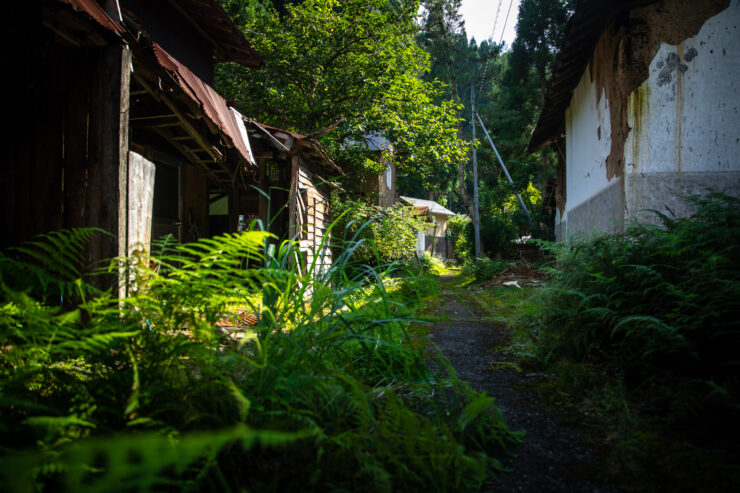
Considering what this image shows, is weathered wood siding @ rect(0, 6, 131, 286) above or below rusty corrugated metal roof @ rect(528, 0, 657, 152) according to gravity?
below

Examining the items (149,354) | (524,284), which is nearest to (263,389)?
(149,354)

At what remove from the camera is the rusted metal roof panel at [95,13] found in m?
2.21

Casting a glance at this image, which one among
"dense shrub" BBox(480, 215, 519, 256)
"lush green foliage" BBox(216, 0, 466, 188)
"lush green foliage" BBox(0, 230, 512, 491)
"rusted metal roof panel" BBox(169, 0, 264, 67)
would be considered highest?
"lush green foliage" BBox(216, 0, 466, 188)

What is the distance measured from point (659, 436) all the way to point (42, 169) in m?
3.96

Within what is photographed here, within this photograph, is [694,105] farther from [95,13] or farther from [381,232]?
[381,232]

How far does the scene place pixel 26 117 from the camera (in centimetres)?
275

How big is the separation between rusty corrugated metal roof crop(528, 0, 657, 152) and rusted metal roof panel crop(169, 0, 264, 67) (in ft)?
17.5

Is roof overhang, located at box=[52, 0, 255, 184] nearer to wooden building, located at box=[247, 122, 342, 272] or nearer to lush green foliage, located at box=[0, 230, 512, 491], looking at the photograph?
wooden building, located at box=[247, 122, 342, 272]

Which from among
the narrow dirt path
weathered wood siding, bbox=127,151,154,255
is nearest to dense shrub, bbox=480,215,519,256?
the narrow dirt path

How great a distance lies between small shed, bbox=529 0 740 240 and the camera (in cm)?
377

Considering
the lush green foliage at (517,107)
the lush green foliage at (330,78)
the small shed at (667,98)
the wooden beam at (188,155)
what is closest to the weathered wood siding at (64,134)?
the wooden beam at (188,155)

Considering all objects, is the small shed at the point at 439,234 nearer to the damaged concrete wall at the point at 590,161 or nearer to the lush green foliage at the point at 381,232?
the lush green foliage at the point at 381,232

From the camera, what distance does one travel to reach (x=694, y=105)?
12.7 ft

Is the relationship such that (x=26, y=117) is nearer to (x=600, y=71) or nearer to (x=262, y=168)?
(x=262, y=168)
